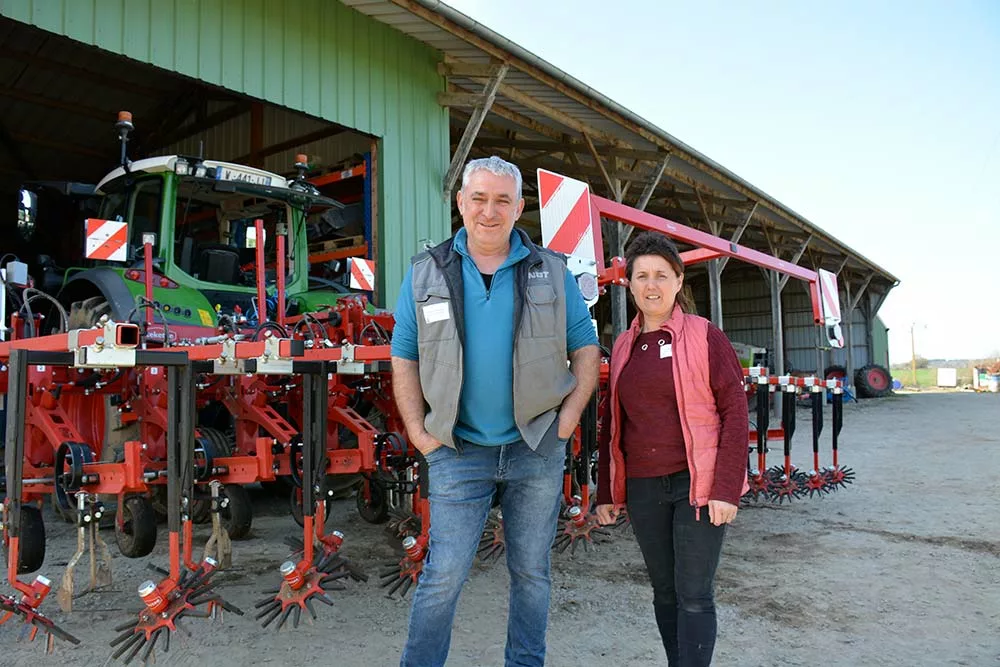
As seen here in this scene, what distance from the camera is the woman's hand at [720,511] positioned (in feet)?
6.63

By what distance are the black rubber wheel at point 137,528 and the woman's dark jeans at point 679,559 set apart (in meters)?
2.72

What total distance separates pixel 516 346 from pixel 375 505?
3.45 meters

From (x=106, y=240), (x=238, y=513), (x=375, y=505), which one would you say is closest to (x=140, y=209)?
(x=106, y=240)

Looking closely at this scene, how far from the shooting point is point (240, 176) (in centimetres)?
523

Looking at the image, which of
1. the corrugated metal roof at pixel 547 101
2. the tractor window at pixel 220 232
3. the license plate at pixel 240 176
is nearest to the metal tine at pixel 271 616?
the tractor window at pixel 220 232

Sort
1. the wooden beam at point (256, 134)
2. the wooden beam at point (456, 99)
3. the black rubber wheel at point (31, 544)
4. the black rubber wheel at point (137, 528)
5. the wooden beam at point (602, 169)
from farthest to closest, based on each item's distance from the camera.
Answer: the wooden beam at point (256, 134), the wooden beam at point (602, 169), the wooden beam at point (456, 99), the black rubber wheel at point (137, 528), the black rubber wheel at point (31, 544)

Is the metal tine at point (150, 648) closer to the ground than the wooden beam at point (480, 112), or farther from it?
closer to the ground

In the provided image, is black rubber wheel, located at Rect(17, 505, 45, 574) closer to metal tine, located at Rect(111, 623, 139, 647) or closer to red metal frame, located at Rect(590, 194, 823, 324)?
metal tine, located at Rect(111, 623, 139, 647)

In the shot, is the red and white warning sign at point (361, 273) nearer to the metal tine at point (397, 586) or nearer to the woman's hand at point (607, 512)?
the metal tine at point (397, 586)

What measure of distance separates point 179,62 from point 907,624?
6.27 metres

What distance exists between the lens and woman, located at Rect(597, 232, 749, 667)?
2.07 m

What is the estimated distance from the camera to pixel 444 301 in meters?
2.03

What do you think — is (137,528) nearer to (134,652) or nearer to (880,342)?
(134,652)

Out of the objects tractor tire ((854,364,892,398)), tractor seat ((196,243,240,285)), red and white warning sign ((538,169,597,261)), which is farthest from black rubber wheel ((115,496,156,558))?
tractor tire ((854,364,892,398))
